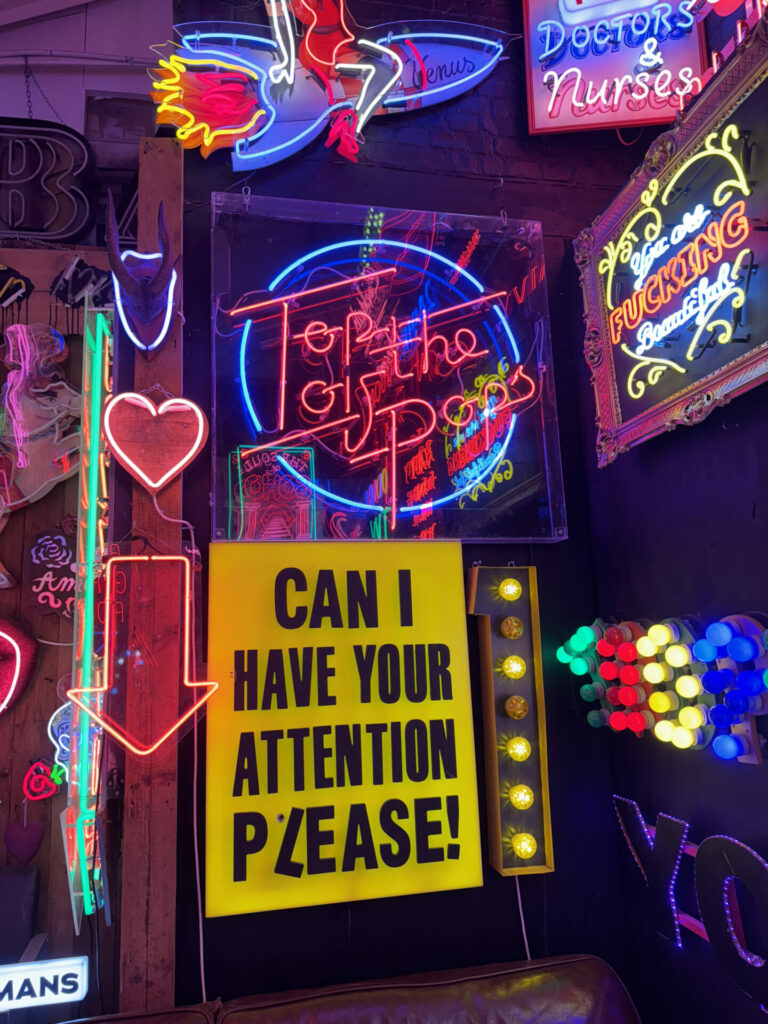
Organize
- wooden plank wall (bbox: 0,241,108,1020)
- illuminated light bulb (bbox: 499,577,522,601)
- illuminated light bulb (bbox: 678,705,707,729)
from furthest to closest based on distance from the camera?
wooden plank wall (bbox: 0,241,108,1020), illuminated light bulb (bbox: 499,577,522,601), illuminated light bulb (bbox: 678,705,707,729)

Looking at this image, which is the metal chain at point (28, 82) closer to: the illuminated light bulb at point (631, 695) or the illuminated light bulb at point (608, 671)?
the illuminated light bulb at point (608, 671)

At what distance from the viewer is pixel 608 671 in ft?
8.57

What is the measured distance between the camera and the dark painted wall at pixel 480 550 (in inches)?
100

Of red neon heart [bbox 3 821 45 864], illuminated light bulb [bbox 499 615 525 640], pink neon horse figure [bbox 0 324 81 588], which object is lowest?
red neon heart [bbox 3 821 45 864]

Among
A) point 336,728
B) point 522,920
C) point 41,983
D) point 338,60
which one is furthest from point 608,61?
point 41,983

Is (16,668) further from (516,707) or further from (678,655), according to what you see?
(678,655)

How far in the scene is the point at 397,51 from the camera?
3.38m

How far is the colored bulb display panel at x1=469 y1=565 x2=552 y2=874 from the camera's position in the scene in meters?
2.67

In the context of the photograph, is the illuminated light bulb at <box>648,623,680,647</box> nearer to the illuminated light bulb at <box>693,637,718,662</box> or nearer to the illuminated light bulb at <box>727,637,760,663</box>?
the illuminated light bulb at <box>693,637,718,662</box>

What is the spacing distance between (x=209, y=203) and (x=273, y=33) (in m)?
0.88

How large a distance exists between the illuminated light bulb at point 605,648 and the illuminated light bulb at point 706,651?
483 millimetres

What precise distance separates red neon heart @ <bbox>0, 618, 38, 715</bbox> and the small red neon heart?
121 centimetres

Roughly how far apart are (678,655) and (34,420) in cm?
318

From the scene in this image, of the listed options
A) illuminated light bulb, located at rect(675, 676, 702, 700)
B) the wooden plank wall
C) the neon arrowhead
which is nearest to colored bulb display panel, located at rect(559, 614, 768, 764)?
illuminated light bulb, located at rect(675, 676, 702, 700)
